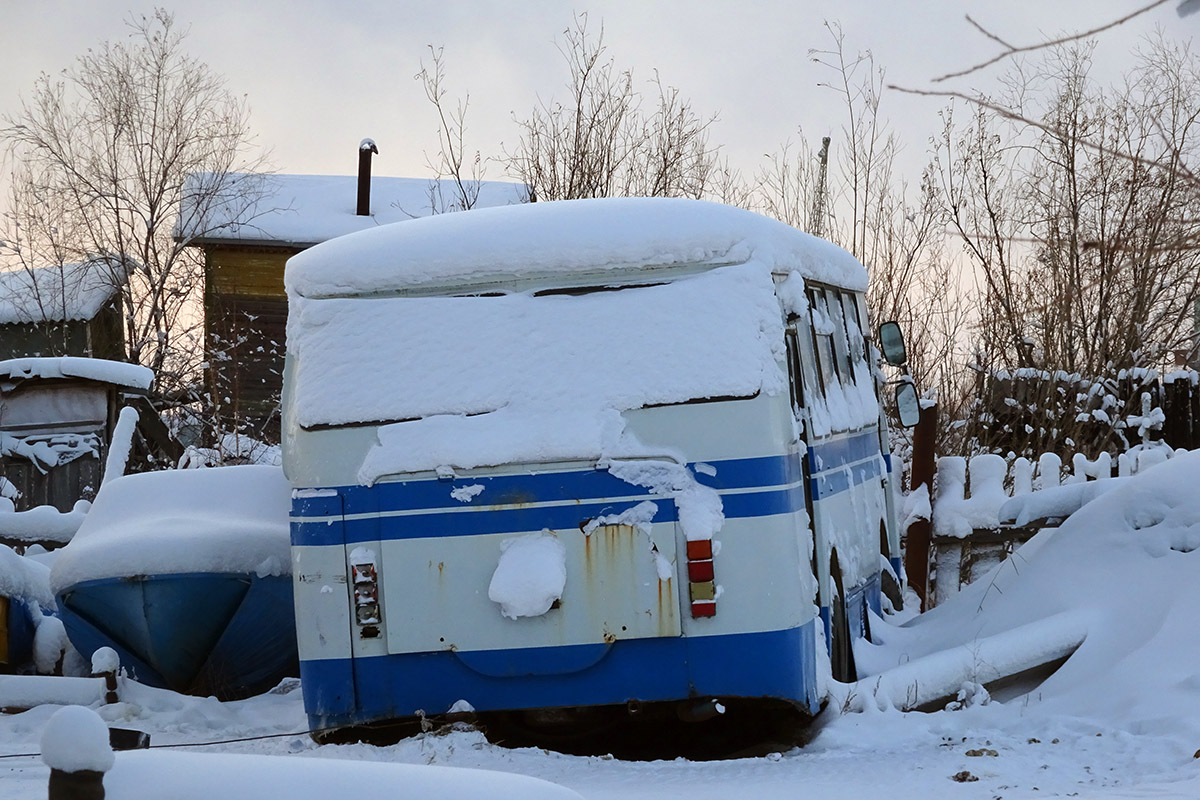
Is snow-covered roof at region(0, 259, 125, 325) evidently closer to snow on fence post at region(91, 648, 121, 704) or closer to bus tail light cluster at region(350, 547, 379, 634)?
snow on fence post at region(91, 648, 121, 704)

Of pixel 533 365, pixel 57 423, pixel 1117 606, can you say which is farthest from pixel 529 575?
pixel 57 423

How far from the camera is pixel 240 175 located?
2928 cm

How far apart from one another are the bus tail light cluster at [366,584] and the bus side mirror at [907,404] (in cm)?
401

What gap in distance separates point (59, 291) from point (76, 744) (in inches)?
1142

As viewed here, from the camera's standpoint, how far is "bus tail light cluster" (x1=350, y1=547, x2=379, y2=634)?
19.0 ft

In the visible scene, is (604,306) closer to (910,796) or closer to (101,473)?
(910,796)

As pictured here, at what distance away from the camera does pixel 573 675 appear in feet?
18.8

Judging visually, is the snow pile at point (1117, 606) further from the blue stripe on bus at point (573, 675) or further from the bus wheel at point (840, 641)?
the blue stripe on bus at point (573, 675)

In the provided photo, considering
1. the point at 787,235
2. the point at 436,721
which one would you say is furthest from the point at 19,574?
the point at 787,235

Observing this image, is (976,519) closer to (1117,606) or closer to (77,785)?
(1117,606)

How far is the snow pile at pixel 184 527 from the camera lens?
6996mm

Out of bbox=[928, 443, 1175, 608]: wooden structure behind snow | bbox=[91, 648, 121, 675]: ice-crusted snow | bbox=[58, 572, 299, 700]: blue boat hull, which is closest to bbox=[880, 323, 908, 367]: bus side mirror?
bbox=[928, 443, 1175, 608]: wooden structure behind snow

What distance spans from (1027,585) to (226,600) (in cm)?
434

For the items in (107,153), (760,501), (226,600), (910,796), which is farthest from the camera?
(107,153)
